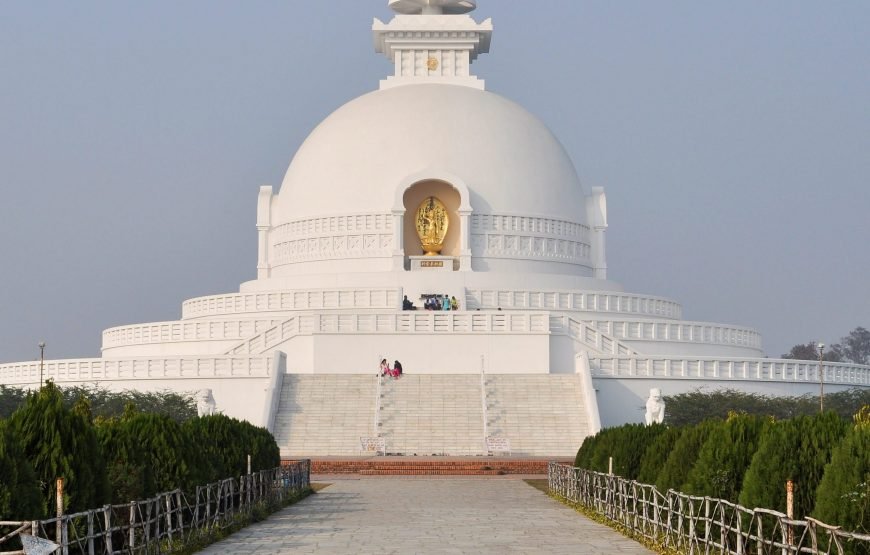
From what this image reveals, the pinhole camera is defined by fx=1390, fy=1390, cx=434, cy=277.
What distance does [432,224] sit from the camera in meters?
42.6

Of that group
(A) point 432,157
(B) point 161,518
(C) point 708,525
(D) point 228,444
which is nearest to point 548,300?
(A) point 432,157

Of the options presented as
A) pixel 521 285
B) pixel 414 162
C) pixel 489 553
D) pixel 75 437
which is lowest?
pixel 489 553

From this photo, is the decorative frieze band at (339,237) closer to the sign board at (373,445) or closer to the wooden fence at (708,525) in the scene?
the sign board at (373,445)

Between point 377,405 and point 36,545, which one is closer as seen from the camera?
point 36,545

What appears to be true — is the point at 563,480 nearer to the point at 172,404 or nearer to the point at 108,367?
the point at 172,404

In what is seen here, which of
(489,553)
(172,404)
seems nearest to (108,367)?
(172,404)

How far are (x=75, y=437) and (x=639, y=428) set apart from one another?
27.6ft

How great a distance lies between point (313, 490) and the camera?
69.2ft

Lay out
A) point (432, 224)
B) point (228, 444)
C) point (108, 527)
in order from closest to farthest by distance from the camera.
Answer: point (108, 527)
point (228, 444)
point (432, 224)

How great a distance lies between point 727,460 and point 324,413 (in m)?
18.7

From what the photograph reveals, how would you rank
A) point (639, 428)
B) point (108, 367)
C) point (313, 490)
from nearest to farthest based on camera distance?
1. point (639, 428)
2. point (313, 490)
3. point (108, 367)

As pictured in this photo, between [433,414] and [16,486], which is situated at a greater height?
[433,414]

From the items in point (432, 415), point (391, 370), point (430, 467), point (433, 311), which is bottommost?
point (430, 467)

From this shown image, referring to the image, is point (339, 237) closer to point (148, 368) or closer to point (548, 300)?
point (548, 300)
